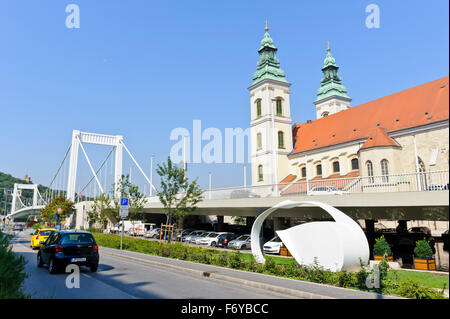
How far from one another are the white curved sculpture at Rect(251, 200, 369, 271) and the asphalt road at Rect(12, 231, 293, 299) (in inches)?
140

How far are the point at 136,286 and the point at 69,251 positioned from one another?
3722mm

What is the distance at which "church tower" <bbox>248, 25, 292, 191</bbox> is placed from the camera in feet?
176

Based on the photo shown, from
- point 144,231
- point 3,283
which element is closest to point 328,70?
point 144,231

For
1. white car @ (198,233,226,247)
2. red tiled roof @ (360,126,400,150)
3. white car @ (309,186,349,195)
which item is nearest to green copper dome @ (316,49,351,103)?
red tiled roof @ (360,126,400,150)

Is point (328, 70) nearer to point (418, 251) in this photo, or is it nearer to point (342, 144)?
point (342, 144)

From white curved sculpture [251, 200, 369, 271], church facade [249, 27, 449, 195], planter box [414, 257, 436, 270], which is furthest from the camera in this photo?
church facade [249, 27, 449, 195]

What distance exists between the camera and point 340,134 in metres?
46.9

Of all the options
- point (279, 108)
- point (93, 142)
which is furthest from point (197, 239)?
point (93, 142)

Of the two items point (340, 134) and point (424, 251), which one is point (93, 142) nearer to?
point (340, 134)

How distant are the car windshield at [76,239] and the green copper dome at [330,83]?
205 feet

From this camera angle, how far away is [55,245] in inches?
481

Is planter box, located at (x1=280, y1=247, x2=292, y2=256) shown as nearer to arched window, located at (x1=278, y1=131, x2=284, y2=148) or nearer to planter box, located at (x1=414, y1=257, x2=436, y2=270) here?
planter box, located at (x1=414, y1=257, x2=436, y2=270)

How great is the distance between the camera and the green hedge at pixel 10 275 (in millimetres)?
5107

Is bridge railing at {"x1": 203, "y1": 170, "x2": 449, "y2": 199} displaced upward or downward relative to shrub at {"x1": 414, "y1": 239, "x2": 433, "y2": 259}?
upward
